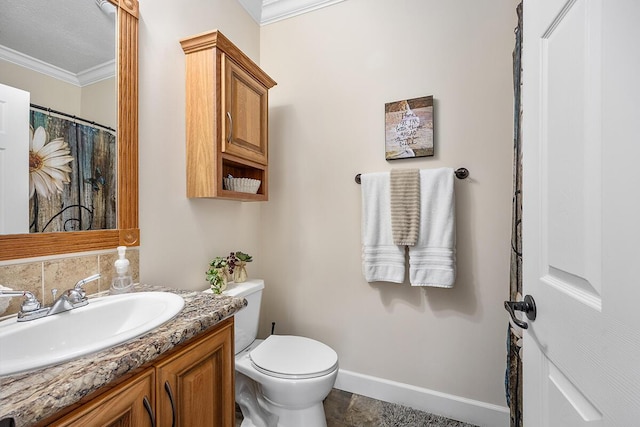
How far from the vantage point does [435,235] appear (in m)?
1.56

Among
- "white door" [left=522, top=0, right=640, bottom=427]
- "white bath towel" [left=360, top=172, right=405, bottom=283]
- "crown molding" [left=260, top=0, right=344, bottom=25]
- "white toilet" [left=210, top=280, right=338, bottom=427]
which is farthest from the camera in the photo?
"crown molding" [left=260, top=0, right=344, bottom=25]

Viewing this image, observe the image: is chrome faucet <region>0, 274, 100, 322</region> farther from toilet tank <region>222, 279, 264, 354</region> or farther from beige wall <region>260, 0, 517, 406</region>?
beige wall <region>260, 0, 517, 406</region>

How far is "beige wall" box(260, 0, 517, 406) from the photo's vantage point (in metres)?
1.53

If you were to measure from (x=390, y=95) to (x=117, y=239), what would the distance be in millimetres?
1570

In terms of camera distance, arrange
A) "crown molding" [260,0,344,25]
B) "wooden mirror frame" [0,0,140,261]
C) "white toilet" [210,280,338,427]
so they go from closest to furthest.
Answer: "wooden mirror frame" [0,0,140,261] → "white toilet" [210,280,338,427] → "crown molding" [260,0,344,25]

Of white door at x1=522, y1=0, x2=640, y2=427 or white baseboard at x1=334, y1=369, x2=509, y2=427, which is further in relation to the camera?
white baseboard at x1=334, y1=369, x2=509, y2=427

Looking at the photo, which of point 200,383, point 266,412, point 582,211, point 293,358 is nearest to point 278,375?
point 293,358

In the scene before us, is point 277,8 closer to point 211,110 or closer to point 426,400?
point 211,110

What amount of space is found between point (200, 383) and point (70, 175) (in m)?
0.83

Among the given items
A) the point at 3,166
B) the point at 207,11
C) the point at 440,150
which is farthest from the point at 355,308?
the point at 207,11

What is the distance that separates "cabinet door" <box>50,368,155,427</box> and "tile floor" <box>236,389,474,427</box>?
44.6 inches

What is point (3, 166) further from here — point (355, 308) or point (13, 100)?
point (355, 308)

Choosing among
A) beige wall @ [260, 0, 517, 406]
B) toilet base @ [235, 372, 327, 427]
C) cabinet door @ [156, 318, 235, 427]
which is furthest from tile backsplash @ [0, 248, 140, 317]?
beige wall @ [260, 0, 517, 406]

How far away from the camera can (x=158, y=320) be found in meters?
0.76
